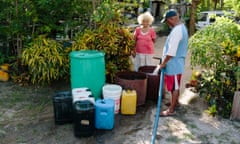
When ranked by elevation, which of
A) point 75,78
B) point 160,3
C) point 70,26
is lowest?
point 75,78

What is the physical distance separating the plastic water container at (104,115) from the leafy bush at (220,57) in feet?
5.17

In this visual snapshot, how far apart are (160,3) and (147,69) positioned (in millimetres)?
10411

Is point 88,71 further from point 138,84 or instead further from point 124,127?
point 124,127

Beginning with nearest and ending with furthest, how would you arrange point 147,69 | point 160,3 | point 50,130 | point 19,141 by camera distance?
point 19,141, point 50,130, point 147,69, point 160,3

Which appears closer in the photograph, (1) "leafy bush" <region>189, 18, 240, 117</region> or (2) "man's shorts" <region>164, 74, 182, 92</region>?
(2) "man's shorts" <region>164, 74, 182, 92</region>

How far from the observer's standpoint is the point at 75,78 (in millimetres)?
4047

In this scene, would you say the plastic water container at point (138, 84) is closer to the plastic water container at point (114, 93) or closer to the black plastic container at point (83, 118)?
the plastic water container at point (114, 93)

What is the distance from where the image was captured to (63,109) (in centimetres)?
372

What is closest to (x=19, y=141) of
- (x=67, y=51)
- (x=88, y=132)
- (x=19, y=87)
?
(x=88, y=132)

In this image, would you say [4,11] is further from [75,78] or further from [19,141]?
[19,141]

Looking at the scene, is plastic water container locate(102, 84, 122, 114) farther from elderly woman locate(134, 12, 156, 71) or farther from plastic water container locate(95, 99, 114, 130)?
elderly woman locate(134, 12, 156, 71)

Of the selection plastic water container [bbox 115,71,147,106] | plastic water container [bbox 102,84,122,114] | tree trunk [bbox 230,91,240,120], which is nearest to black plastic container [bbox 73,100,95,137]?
plastic water container [bbox 102,84,122,114]

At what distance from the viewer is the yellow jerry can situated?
13.2 ft

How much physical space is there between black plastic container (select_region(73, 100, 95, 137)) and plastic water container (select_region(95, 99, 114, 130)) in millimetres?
140
